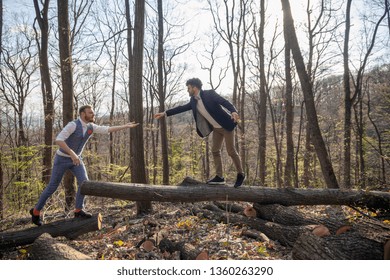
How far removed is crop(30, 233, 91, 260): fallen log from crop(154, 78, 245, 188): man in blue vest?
2576 millimetres

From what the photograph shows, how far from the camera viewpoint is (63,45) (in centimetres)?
705

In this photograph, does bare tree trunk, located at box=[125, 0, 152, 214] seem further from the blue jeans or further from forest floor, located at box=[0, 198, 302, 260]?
the blue jeans

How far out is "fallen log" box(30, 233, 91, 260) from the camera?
334cm

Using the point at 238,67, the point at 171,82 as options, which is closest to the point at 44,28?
the point at 238,67

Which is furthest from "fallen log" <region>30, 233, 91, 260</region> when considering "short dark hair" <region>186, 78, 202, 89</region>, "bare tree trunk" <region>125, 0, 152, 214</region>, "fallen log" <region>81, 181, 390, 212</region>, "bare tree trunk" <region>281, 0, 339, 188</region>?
"bare tree trunk" <region>281, 0, 339, 188</region>

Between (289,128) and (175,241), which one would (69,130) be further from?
(289,128)

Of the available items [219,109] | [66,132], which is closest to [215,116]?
[219,109]

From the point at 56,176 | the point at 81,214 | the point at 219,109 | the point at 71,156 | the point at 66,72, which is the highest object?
the point at 66,72

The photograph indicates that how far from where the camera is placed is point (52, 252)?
340 centimetres

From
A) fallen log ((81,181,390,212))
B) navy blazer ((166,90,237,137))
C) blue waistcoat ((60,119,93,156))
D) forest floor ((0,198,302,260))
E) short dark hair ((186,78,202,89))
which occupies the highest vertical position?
short dark hair ((186,78,202,89))

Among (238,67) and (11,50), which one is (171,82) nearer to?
(238,67)

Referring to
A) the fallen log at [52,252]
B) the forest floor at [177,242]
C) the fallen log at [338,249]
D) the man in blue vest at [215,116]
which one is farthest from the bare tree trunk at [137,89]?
the fallen log at [338,249]

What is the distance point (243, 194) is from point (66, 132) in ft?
10.9

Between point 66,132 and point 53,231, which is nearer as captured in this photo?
point 66,132
